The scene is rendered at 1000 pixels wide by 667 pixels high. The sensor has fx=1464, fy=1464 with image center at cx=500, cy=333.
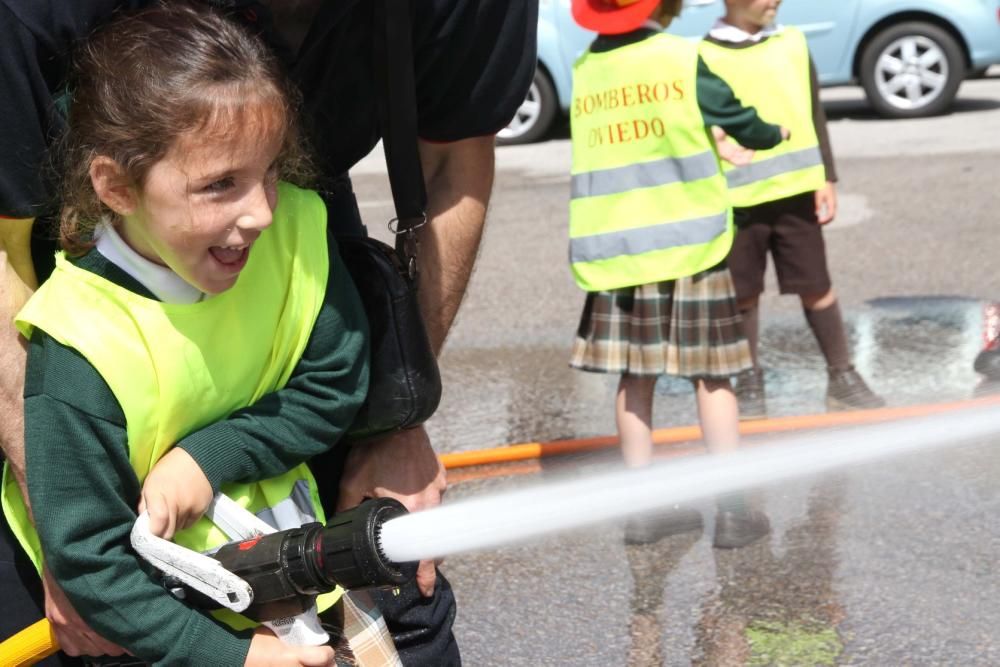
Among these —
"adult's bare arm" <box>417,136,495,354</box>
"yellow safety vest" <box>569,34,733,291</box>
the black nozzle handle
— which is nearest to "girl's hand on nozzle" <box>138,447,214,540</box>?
the black nozzle handle

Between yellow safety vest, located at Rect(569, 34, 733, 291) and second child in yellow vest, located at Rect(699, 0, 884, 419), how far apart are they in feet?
2.77

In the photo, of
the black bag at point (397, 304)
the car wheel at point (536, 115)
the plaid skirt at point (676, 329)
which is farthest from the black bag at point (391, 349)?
the car wheel at point (536, 115)

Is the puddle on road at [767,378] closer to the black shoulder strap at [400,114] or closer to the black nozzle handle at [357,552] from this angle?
the black shoulder strap at [400,114]

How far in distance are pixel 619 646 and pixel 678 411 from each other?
1791 mm

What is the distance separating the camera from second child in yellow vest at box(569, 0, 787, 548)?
4180 mm

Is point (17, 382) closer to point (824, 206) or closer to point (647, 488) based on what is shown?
point (647, 488)

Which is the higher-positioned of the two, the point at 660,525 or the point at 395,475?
the point at 395,475

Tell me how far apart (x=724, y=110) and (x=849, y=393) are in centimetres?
146

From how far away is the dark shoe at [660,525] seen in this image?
13.5 feet

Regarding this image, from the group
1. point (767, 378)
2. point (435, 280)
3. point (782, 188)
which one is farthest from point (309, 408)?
point (767, 378)

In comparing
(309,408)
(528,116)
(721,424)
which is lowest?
(528,116)

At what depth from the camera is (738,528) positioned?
13.4 ft

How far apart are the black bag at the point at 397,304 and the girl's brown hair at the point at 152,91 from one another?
0.27 meters

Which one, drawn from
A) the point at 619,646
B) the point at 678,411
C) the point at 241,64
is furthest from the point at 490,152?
the point at 678,411
